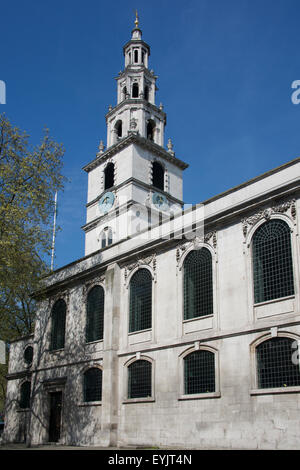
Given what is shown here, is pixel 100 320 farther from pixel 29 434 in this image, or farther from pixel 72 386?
pixel 29 434

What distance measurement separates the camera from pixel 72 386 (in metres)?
29.6

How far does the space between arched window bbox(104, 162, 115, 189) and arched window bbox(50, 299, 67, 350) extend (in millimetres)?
15112

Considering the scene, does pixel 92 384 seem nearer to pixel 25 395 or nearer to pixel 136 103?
pixel 25 395

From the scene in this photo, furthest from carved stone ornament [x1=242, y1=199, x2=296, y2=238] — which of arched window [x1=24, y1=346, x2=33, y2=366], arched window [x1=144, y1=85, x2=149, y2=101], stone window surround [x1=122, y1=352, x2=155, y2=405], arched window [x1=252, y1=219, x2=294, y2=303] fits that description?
arched window [x1=144, y1=85, x2=149, y2=101]

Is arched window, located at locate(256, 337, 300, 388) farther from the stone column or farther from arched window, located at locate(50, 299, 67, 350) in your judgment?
arched window, located at locate(50, 299, 67, 350)

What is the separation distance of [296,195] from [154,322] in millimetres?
9583

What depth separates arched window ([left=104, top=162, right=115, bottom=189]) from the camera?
4547 centimetres

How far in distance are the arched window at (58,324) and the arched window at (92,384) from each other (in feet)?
12.8

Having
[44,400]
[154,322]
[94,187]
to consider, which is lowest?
[44,400]

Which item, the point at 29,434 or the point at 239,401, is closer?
the point at 239,401

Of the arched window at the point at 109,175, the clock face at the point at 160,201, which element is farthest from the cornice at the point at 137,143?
the clock face at the point at 160,201

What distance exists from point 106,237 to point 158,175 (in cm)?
760
